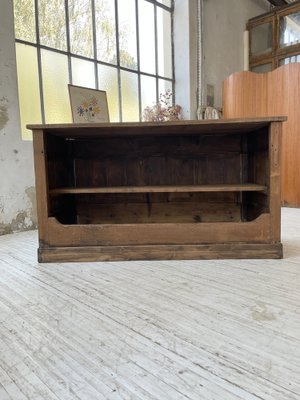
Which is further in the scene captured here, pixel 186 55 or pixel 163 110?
pixel 186 55

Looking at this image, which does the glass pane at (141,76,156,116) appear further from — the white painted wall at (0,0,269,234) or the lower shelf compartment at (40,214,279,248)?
the lower shelf compartment at (40,214,279,248)

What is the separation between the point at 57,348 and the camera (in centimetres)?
95

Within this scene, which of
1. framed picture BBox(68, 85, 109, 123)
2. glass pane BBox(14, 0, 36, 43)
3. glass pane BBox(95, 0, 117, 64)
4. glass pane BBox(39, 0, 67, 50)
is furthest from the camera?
glass pane BBox(95, 0, 117, 64)

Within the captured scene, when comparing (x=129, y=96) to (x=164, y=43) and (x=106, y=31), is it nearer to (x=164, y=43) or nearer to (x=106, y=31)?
(x=106, y=31)

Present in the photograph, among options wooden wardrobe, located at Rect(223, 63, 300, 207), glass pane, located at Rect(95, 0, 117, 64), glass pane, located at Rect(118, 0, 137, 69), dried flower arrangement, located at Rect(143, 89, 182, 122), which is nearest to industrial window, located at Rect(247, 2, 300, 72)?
wooden wardrobe, located at Rect(223, 63, 300, 207)

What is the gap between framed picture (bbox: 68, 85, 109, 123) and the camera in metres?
2.99

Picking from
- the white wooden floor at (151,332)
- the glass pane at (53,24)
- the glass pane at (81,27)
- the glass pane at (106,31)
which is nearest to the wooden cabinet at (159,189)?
the white wooden floor at (151,332)

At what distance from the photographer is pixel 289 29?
4.14 m

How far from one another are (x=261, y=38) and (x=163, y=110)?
2098 mm

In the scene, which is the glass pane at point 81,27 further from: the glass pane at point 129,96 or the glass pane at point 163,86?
the glass pane at point 163,86

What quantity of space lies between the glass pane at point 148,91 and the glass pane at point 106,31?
49 cm

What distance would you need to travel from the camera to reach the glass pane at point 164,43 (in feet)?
13.3

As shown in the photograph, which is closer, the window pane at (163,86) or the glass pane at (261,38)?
the window pane at (163,86)

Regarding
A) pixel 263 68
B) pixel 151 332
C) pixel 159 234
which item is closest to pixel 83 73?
pixel 159 234
